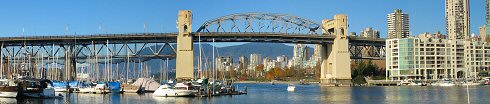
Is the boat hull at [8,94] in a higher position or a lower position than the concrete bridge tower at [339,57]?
lower

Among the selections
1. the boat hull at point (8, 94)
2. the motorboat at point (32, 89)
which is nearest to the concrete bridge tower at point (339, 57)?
the motorboat at point (32, 89)

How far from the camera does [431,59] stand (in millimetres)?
150750

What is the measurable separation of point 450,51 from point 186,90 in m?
100

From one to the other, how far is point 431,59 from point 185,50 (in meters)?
59.7

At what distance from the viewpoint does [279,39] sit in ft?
435

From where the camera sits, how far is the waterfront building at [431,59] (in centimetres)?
14888

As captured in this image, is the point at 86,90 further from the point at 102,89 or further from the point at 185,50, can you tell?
the point at 185,50

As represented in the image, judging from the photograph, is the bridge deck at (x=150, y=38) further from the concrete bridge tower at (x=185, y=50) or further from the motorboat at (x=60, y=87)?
the motorboat at (x=60, y=87)

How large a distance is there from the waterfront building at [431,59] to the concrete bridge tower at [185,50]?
50.2 meters

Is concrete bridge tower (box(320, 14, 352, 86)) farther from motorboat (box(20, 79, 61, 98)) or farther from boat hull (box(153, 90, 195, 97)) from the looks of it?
motorboat (box(20, 79, 61, 98))

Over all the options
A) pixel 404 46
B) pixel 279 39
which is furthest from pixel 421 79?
pixel 279 39

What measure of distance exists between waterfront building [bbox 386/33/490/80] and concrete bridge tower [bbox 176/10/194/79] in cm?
5022

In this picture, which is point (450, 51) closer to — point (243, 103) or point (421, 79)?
point (421, 79)

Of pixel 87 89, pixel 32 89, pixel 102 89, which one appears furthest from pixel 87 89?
pixel 32 89
